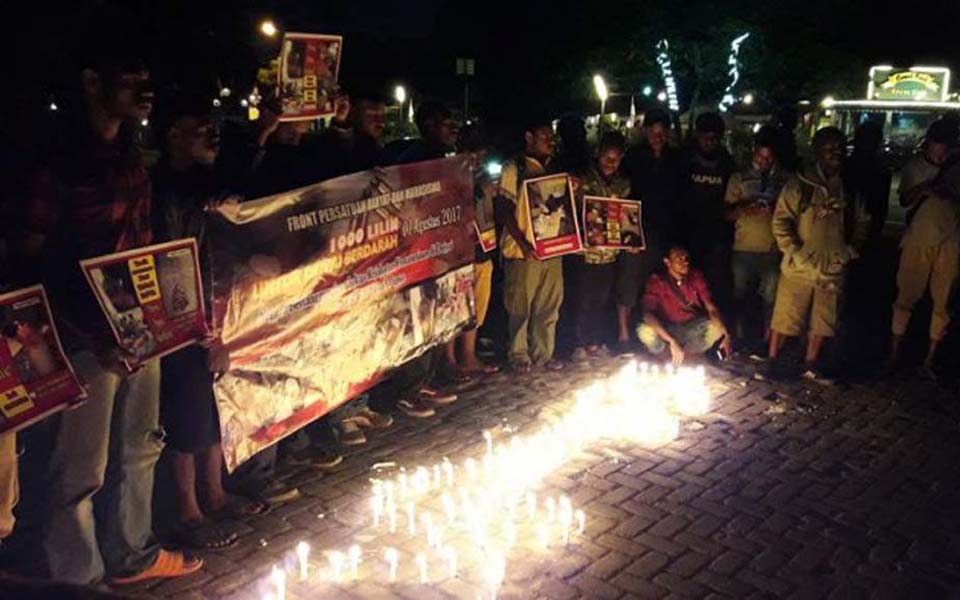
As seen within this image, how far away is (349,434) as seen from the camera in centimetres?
641

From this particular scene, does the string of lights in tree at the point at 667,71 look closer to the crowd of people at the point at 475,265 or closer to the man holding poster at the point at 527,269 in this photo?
the crowd of people at the point at 475,265

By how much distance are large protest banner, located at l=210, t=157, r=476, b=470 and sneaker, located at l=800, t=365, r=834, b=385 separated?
347cm

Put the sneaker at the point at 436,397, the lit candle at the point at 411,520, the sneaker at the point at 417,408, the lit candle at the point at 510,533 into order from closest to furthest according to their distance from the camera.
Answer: the lit candle at the point at 510,533, the lit candle at the point at 411,520, the sneaker at the point at 417,408, the sneaker at the point at 436,397

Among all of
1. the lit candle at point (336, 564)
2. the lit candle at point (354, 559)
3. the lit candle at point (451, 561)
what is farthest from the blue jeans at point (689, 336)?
the lit candle at point (336, 564)

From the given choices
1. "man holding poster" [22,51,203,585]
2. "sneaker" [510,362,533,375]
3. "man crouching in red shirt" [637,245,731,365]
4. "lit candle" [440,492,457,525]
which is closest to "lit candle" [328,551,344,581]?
"lit candle" [440,492,457,525]

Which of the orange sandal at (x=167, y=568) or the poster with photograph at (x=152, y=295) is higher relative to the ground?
the poster with photograph at (x=152, y=295)

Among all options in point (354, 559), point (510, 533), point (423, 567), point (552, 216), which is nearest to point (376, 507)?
point (354, 559)

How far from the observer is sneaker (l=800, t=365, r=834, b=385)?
7957 mm

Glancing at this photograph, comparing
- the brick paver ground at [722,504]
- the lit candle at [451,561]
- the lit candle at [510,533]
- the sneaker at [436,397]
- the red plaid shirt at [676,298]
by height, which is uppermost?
the red plaid shirt at [676,298]

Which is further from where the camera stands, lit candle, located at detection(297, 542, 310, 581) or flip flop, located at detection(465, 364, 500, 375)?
flip flop, located at detection(465, 364, 500, 375)

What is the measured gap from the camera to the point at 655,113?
8.69 meters

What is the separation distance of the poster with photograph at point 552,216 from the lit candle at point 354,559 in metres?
3.67

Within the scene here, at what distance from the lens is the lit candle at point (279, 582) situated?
4277 mm

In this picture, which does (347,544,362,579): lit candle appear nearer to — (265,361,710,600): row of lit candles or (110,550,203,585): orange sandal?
(265,361,710,600): row of lit candles
